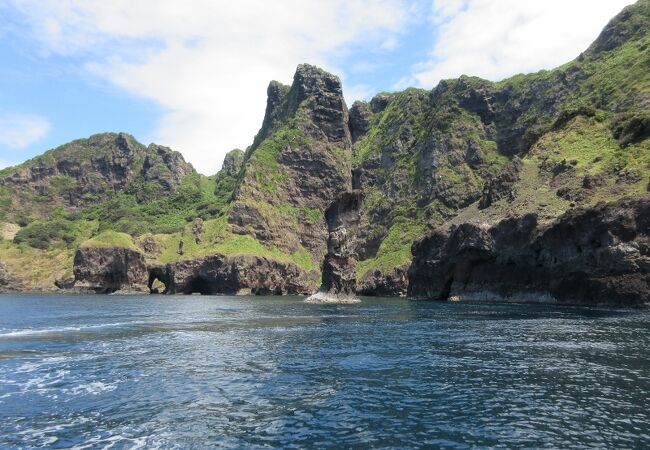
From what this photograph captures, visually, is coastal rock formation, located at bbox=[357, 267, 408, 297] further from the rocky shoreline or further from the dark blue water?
the dark blue water

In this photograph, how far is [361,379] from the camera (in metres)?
31.6

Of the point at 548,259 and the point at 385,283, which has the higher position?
the point at 548,259

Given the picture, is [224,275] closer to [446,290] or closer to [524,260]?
[446,290]

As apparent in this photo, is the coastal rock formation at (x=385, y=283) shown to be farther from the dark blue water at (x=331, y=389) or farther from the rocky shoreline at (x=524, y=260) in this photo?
the dark blue water at (x=331, y=389)

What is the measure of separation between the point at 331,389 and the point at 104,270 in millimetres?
187803

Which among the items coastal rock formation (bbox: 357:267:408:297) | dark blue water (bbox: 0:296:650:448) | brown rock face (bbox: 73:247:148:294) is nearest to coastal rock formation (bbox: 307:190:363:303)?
coastal rock formation (bbox: 357:267:408:297)

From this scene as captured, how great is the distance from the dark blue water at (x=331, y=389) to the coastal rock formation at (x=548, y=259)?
33.6 m

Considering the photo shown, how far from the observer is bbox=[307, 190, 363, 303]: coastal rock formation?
130m

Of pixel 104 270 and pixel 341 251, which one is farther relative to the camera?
pixel 104 270

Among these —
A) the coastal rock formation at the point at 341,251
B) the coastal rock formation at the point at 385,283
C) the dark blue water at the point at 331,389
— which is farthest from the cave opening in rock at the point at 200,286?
the dark blue water at the point at 331,389

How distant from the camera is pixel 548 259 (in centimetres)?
9938

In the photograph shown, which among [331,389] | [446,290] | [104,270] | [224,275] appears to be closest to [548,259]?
[446,290]

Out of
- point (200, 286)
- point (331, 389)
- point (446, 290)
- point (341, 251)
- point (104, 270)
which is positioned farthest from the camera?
point (200, 286)

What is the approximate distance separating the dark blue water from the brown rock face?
492 ft
